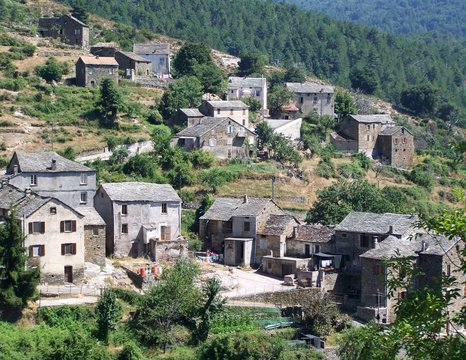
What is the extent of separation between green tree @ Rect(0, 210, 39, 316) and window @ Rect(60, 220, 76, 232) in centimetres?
424

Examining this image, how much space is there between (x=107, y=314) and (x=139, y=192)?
13285mm

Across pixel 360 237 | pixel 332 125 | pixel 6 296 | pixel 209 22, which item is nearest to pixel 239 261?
pixel 360 237

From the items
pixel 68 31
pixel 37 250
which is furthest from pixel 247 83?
pixel 37 250

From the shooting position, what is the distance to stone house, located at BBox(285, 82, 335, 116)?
96.1 m

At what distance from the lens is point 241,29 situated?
163m

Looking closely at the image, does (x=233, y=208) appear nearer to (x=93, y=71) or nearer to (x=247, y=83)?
(x=93, y=71)

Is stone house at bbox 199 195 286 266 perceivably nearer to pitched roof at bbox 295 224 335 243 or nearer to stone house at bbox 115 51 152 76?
pitched roof at bbox 295 224 335 243

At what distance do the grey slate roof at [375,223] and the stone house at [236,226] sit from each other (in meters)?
4.05

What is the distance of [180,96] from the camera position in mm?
83938

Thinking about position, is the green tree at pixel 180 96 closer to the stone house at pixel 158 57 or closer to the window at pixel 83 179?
the stone house at pixel 158 57

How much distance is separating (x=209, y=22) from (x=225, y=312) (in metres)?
114

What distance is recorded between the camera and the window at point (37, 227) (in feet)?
165

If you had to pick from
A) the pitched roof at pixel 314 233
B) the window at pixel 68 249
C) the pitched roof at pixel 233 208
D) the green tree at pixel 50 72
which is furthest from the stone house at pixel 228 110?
the window at pixel 68 249

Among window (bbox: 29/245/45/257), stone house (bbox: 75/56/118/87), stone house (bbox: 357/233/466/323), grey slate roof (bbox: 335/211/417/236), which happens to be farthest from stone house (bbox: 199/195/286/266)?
stone house (bbox: 75/56/118/87)
